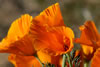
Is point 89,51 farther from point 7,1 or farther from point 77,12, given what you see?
point 7,1

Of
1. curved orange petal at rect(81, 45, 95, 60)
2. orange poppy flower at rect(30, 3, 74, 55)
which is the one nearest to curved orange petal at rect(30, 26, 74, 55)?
orange poppy flower at rect(30, 3, 74, 55)

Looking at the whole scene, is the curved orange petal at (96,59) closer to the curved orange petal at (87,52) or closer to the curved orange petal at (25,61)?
the curved orange petal at (87,52)

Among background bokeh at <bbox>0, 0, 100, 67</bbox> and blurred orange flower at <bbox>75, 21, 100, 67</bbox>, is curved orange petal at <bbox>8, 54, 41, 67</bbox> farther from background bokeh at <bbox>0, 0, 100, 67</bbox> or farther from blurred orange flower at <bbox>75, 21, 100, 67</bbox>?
background bokeh at <bbox>0, 0, 100, 67</bbox>

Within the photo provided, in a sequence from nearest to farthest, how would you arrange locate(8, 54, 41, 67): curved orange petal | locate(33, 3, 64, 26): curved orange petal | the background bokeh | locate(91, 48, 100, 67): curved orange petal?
1. locate(91, 48, 100, 67): curved orange petal
2. locate(33, 3, 64, 26): curved orange petal
3. locate(8, 54, 41, 67): curved orange petal
4. the background bokeh

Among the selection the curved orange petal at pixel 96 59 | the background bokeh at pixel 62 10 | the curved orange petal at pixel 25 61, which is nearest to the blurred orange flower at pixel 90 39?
the curved orange petal at pixel 96 59

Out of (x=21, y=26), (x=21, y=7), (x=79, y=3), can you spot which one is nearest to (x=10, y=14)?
(x=21, y=7)

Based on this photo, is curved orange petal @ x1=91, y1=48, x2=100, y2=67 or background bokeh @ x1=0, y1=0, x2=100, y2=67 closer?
curved orange petal @ x1=91, y1=48, x2=100, y2=67

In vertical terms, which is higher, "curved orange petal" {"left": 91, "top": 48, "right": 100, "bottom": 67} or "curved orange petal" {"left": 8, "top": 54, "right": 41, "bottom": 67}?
"curved orange petal" {"left": 8, "top": 54, "right": 41, "bottom": 67}
